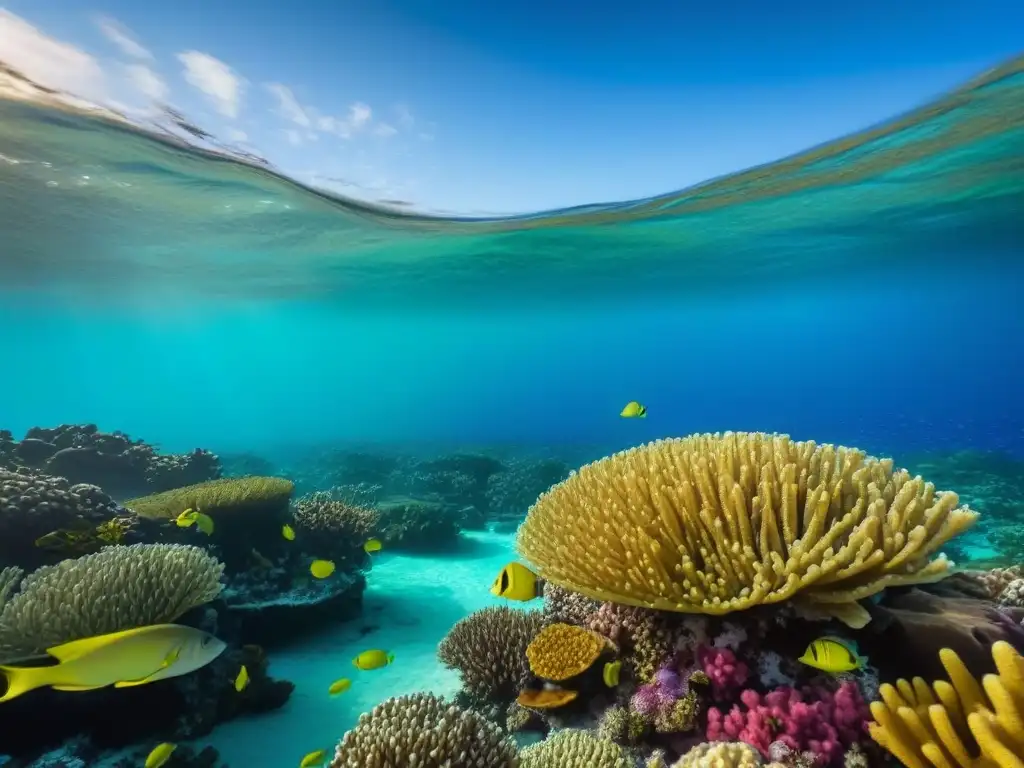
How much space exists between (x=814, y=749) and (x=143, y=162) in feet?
70.2

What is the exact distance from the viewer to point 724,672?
3506 mm

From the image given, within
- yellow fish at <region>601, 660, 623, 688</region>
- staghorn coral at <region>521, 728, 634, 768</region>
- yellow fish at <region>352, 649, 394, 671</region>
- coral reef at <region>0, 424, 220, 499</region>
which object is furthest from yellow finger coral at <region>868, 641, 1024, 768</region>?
coral reef at <region>0, 424, 220, 499</region>

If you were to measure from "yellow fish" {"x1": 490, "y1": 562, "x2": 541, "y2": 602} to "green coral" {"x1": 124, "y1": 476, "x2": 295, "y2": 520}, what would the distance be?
6.12m

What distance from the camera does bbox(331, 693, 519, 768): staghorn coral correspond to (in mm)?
3471

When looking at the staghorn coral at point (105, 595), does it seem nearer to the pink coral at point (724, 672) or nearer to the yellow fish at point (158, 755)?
the yellow fish at point (158, 755)

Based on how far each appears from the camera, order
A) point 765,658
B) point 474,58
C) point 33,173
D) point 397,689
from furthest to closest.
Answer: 1. point 33,173
2. point 474,58
3. point 397,689
4. point 765,658

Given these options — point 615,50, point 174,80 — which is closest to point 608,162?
point 615,50

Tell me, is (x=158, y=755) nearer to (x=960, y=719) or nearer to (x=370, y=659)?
(x=370, y=659)

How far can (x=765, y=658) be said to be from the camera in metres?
3.53

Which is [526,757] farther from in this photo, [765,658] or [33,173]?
[33,173]

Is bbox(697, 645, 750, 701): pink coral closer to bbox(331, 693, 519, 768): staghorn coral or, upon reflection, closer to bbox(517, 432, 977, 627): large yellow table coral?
bbox(517, 432, 977, 627): large yellow table coral

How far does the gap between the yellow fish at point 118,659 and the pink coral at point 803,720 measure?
10.2ft

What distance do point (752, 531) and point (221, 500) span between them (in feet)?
26.7

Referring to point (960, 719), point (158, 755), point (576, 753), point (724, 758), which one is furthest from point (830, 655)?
point (158, 755)
